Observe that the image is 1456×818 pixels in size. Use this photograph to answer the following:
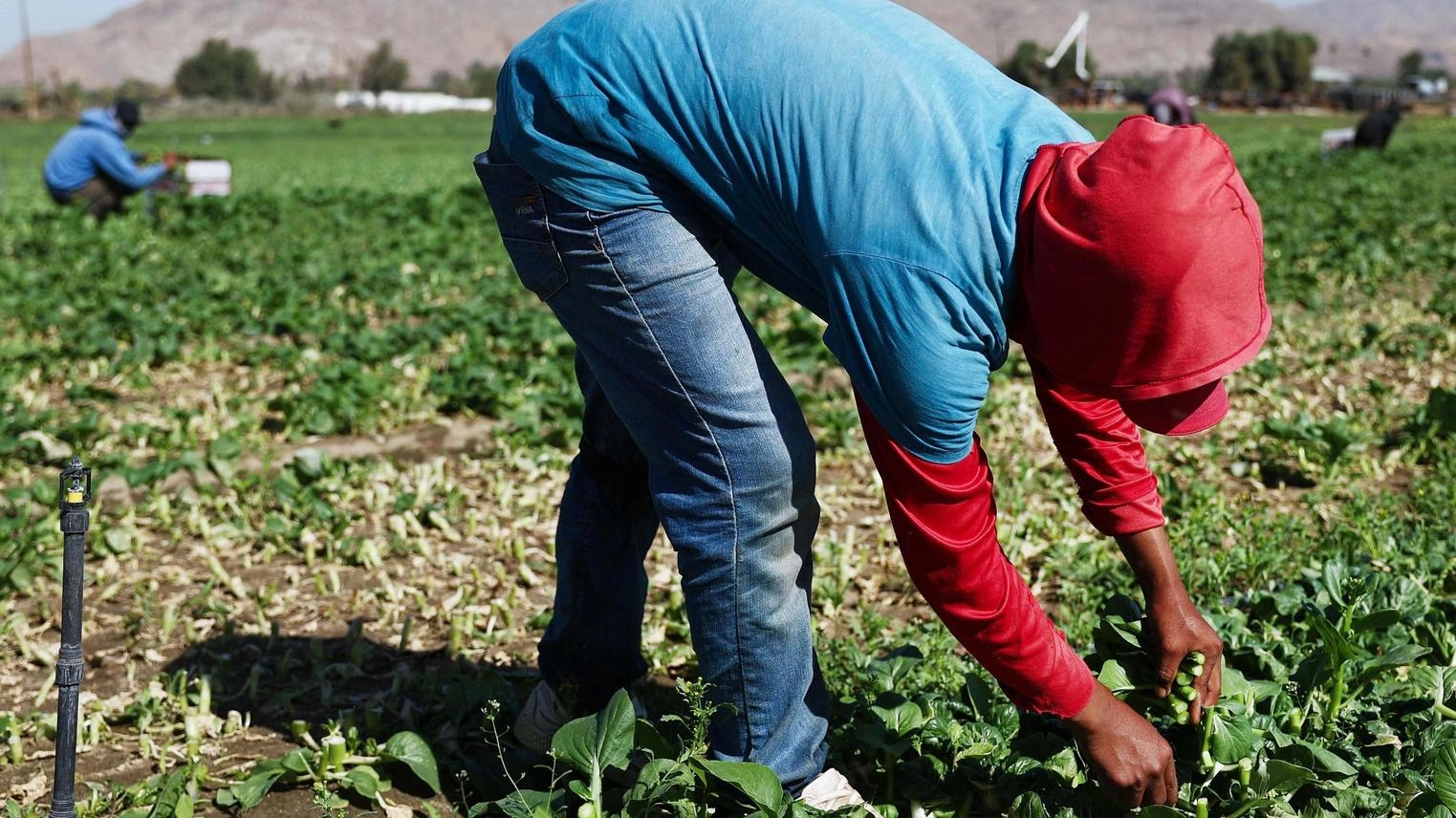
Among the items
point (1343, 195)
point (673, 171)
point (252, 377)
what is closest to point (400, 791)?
point (673, 171)

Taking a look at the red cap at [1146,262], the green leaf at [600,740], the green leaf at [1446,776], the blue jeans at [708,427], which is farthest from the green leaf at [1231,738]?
the green leaf at [600,740]

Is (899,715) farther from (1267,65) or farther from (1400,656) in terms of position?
(1267,65)

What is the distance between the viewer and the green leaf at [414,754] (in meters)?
2.56

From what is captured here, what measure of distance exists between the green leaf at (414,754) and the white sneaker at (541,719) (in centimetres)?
19

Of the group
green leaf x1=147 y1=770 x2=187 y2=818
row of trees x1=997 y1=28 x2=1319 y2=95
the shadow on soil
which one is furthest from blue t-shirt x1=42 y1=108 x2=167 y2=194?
row of trees x1=997 y1=28 x2=1319 y2=95

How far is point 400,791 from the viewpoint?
8.74ft

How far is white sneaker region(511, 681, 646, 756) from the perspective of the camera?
8.72 ft

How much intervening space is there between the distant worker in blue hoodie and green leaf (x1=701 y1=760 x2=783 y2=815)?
1061cm

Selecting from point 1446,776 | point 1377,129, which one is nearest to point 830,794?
point 1446,776

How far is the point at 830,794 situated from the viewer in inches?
88.0

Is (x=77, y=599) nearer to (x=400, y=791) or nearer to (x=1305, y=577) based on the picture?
(x=400, y=791)

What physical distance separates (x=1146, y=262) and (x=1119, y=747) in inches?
30.7

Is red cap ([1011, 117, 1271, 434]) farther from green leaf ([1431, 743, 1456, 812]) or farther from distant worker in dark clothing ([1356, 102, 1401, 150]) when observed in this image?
distant worker in dark clothing ([1356, 102, 1401, 150])

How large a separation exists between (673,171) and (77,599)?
1105mm
